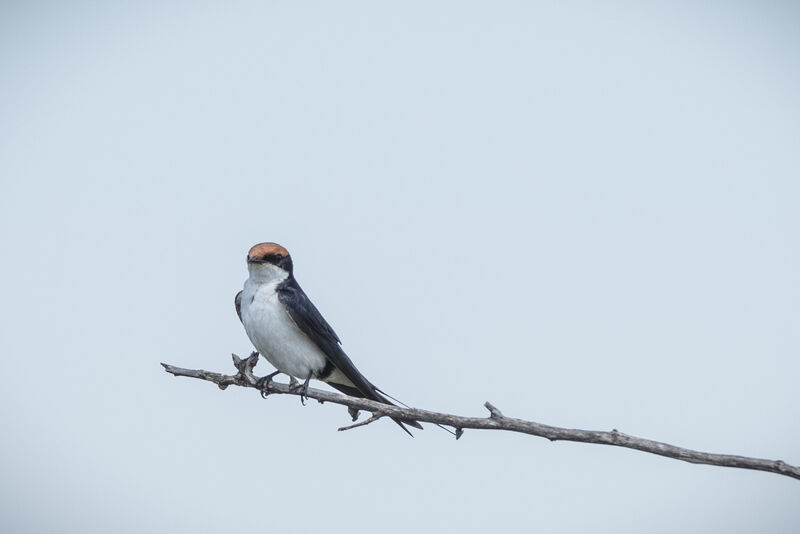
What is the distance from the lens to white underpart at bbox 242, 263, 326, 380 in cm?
775

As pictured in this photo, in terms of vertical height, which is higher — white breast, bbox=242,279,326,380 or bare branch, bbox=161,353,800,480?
white breast, bbox=242,279,326,380

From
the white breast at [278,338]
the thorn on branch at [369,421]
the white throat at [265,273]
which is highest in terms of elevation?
the white throat at [265,273]

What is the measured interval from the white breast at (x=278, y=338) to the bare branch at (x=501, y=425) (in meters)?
0.58

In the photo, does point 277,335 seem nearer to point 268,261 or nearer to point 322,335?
point 322,335

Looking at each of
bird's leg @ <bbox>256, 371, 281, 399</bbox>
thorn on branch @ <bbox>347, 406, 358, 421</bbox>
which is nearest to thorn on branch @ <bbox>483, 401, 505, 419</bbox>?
thorn on branch @ <bbox>347, 406, 358, 421</bbox>

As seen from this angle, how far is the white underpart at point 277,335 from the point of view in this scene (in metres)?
7.75

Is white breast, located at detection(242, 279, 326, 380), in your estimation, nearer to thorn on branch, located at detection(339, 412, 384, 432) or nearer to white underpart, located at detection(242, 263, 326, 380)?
white underpart, located at detection(242, 263, 326, 380)

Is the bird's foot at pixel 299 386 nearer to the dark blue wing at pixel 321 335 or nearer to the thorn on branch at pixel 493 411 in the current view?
the dark blue wing at pixel 321 335

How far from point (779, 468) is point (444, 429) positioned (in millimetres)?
2103

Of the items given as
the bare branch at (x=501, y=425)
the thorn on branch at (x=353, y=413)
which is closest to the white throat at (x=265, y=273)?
the bare branch at (x=501, y=425)

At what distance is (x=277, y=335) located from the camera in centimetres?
775

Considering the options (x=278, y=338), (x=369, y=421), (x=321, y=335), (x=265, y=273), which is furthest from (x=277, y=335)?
(x=369, y=421)

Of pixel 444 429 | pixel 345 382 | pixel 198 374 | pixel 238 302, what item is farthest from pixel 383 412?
pixel 238 302

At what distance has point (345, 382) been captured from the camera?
8148 millimetres
